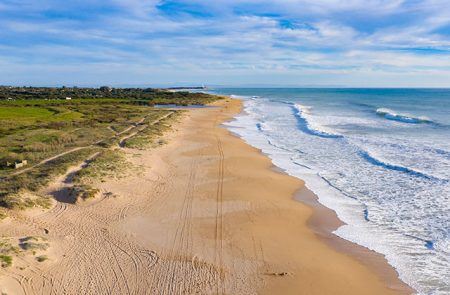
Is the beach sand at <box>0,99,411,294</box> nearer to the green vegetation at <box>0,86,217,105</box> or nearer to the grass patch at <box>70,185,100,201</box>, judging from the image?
the grass patch at <box>70,185,100,201</box>

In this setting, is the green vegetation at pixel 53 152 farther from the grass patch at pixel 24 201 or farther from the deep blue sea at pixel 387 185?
the deep blue sea at pixel 387 185

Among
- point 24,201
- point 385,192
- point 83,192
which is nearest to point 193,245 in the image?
point 83,192

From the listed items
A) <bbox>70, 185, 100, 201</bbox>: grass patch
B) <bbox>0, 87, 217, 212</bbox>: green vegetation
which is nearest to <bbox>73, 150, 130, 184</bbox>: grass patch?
<bbox>0, 87, 217, 212</bbox>: green vegetation

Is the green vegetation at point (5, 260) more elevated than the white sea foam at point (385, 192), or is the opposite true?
the green vegetation at point (5, 260)

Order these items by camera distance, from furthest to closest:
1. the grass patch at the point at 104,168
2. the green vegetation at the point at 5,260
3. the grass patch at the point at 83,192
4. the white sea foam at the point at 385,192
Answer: the grass patch at the point at 104,168 < the grass patch at the point at 83,192 < the white sea foam at the point at 385,192 < the green vegetation at the point at 5,260

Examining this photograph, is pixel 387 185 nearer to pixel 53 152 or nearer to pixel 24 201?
pixel 24 201

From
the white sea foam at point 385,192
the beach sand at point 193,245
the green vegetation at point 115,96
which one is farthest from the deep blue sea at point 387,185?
the green vegetation at point 115,96
